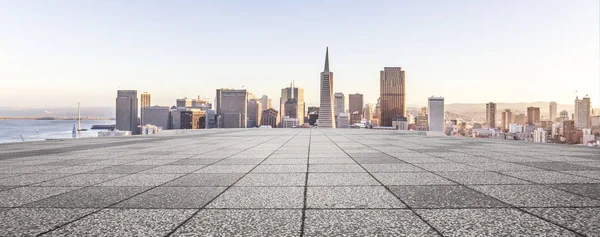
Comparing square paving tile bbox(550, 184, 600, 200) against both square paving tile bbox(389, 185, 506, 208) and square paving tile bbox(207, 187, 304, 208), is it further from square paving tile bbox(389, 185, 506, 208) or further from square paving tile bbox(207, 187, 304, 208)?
square paving tile bbox(207, 187, 304, 208)

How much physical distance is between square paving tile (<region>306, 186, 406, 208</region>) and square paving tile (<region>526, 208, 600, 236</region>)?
1.77 meters

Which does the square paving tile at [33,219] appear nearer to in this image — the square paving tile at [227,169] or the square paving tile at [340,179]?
the square paving tile at [227,169]

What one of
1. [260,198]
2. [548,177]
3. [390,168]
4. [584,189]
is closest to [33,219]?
[260,198]

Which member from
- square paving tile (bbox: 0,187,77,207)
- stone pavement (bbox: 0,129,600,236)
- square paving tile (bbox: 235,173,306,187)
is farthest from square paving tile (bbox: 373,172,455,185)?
square paving tile (bbox: 0,187,77,207)

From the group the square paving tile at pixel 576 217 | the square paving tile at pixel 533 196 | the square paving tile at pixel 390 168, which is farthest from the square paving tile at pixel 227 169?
the square paving tile at pixel 576 217

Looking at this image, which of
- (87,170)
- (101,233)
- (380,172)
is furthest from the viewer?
(87,170)

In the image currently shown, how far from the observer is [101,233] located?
12.0 ft

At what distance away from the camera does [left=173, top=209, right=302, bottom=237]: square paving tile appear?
Result: 11.9 ft

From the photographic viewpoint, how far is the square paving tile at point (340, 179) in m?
6.47

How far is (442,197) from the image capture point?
525 cm

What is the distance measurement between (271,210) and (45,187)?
4737 mm

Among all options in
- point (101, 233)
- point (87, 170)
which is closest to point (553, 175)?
point (101, 233)

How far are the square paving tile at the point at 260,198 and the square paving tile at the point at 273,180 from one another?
394 millimetres

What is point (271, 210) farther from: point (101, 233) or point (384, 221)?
point (101, 233)
